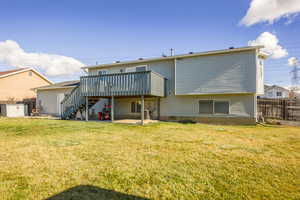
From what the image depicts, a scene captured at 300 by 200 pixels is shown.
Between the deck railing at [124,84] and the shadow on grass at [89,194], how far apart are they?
7706 mm

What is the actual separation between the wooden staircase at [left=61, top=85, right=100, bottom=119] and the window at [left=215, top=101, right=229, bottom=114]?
9.21 meters

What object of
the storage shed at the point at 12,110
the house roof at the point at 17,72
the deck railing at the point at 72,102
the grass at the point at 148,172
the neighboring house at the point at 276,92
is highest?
the house roof at the point at 17,72

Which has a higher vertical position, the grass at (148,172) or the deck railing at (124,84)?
the deck railing at (124,84)

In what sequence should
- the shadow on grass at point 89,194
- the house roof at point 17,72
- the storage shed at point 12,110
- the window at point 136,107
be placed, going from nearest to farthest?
the shadow on grass at point 89,194 < the window at point 136,107 < the storage shed at point 12,110 < the house roof at point 17,72

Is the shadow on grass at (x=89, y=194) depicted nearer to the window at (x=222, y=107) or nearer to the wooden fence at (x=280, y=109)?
the window at (x=222, y=107)

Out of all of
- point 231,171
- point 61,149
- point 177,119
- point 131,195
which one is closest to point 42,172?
point 61,149

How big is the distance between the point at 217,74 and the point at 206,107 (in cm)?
244

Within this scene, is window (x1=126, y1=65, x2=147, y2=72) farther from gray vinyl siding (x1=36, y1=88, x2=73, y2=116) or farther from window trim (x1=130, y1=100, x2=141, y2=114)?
gray vinyl siding (x1=36, y1=88, x2=73, y2=116)

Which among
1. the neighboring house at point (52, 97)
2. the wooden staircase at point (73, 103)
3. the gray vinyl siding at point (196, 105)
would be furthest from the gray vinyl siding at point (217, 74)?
the neighboring house at point (52, 97)

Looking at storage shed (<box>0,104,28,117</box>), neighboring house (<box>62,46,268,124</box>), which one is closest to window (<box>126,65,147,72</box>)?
neighboring house (<box>62,46,268,124</box>)

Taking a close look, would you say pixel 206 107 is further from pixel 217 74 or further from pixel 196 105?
pixel 217 74

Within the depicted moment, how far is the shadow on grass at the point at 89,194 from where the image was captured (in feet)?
7.72

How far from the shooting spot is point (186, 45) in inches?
561

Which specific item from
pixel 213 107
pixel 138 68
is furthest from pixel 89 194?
pixel 138 68
